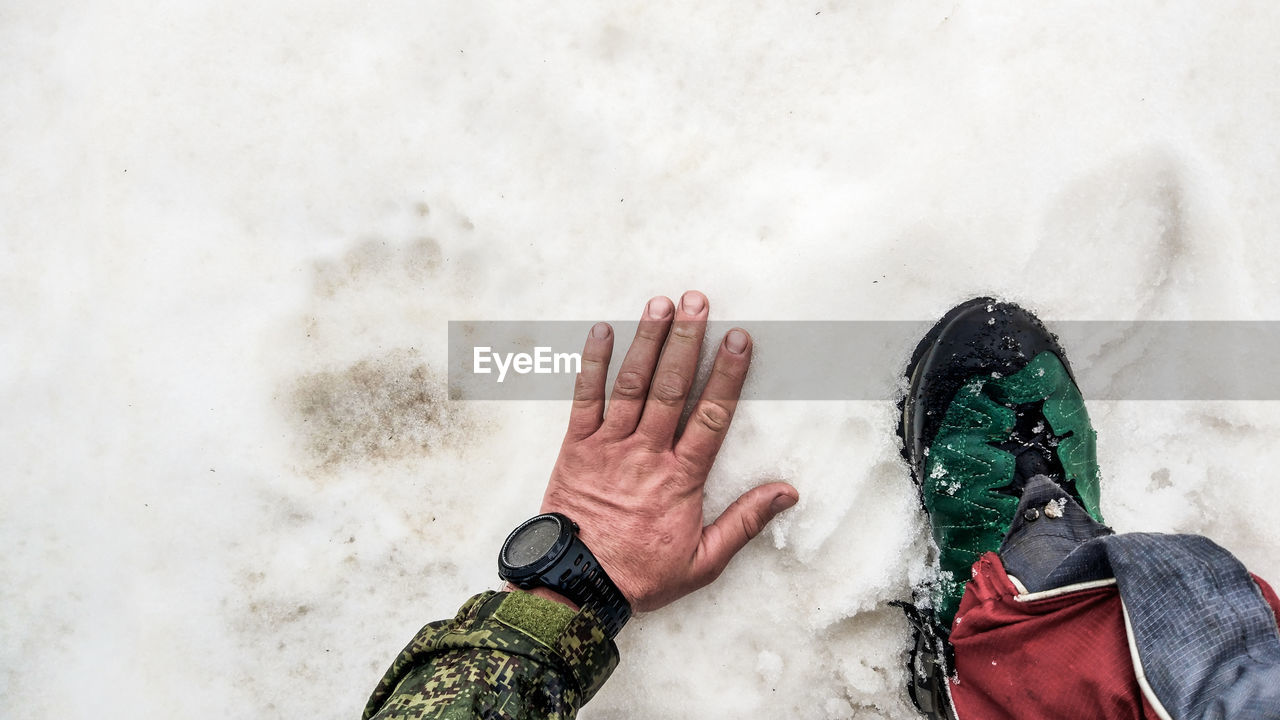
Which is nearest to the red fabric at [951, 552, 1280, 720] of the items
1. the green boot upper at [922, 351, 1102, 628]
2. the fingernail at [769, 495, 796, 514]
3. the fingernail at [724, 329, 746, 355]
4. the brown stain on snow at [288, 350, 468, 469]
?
the green boot upper at [922, 351, 1102, 628]

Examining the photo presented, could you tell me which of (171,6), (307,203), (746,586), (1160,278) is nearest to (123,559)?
(307,203)

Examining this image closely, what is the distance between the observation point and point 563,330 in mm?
1801

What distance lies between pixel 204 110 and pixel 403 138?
1.73 ft

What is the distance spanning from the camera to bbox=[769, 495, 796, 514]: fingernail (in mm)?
1654

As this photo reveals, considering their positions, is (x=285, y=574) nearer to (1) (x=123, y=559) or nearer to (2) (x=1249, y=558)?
(1) (x=123, y=559)

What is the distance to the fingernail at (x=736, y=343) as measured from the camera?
1.63 meters

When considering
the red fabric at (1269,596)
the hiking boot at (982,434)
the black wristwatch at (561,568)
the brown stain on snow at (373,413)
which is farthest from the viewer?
the brown stain on snow at (373,413)

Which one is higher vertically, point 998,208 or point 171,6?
point 171,6

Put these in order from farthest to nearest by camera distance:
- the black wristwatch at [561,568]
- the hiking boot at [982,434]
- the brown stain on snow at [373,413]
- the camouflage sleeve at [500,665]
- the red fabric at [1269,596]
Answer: the brown stain on snow at [373,413]
the hiking boot at [982,434]
the black wristwatch at [561,568]
the camouflage sleeve at [500,665]
the red fabric at [1269,596]

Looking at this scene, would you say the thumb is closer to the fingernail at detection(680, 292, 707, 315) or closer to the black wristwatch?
the black wristwatch

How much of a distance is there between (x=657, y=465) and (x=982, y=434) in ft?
2.51

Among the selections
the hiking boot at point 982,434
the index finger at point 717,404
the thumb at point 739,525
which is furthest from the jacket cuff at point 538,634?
the hiking boot at point 982,434

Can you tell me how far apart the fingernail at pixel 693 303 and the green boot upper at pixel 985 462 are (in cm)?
63

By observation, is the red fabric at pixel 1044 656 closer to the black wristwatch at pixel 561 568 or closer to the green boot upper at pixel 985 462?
the green boot upper at pixel 985 462
